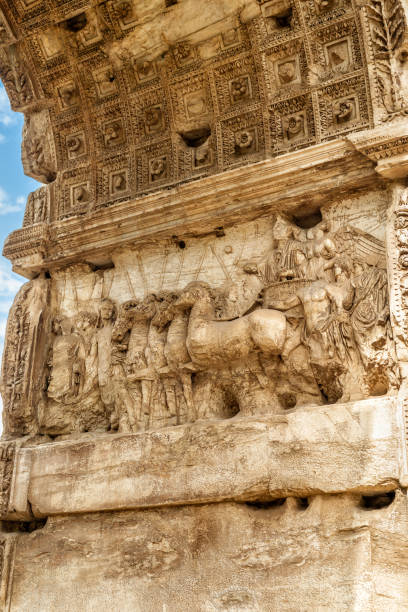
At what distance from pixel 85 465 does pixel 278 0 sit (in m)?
4.44

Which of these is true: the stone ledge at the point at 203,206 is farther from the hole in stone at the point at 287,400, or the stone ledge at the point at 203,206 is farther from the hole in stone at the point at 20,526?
the hole in stone at the point at 20,526

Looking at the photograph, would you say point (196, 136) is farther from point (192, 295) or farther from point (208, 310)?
point (208, 310)

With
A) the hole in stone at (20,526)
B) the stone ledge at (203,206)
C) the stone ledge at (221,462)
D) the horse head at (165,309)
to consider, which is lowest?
the hole in stone at (20,526)

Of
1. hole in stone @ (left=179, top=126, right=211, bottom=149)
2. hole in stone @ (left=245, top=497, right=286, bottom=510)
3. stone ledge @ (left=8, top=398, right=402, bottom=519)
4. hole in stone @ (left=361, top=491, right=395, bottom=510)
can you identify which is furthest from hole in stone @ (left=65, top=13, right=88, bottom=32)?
hole in stone @ (left=361, top=491, right=395, bottom=510)

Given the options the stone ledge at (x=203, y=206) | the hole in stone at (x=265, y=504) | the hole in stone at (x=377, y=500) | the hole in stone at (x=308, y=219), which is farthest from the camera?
the hole in stone at (x=308, y=219)

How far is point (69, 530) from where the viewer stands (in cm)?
571

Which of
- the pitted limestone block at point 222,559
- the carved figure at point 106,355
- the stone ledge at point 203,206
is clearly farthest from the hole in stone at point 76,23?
the pitted limestone block at point 222,559

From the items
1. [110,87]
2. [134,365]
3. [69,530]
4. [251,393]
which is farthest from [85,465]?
[110,87]

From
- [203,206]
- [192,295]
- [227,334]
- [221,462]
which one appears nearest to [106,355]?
[192,295]

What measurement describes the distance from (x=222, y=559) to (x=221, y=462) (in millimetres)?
688

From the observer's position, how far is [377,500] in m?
4.74

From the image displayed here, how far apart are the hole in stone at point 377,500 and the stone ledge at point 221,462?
122 mm

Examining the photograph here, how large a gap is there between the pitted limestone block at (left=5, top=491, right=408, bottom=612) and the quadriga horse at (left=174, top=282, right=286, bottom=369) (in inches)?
45.9

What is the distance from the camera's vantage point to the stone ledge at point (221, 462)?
15.5 feet
